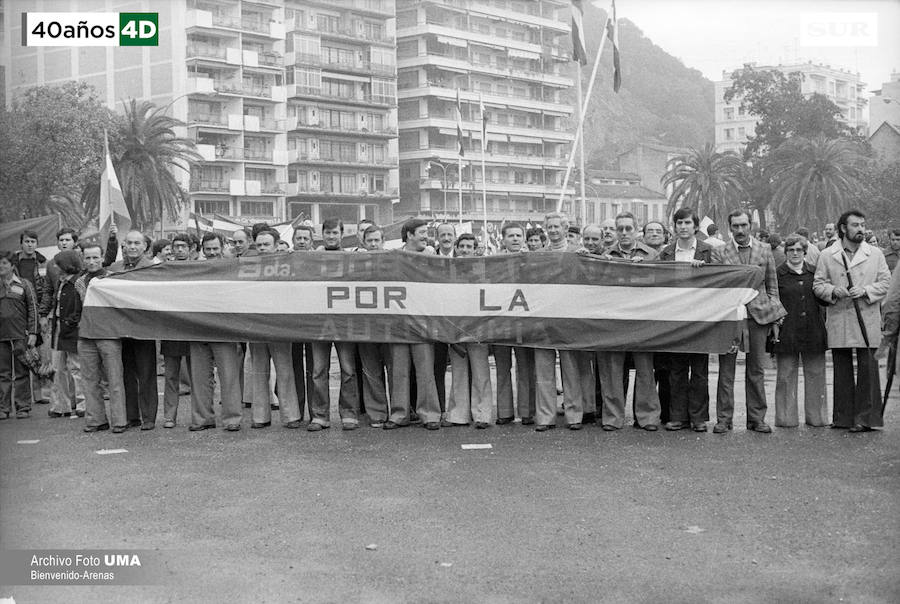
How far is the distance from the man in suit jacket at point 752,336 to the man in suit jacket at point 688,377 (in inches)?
5.9

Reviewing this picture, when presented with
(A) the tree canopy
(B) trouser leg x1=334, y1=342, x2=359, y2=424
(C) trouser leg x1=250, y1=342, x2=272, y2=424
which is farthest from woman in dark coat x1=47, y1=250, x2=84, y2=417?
(A) the tree canopy

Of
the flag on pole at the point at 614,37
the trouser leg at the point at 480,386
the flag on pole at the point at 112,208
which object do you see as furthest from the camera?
the flag on pole at the point at 614,37

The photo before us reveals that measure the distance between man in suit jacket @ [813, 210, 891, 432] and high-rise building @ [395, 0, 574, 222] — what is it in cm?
2785

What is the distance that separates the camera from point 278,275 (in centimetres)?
1027

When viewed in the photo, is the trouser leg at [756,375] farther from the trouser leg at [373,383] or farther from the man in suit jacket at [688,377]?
the trouser leg at [373,383]

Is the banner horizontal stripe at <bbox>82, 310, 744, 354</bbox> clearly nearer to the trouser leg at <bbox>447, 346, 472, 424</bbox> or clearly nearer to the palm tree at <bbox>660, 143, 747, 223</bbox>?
the trouser leg at <bbox>447, 346, 472, 424</bbox>

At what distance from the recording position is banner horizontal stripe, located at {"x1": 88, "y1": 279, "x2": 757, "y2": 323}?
32.0 feet

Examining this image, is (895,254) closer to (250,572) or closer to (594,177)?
(250,572)

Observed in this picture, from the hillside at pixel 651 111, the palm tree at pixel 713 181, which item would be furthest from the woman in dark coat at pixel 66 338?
the hillside at pixel 651 111

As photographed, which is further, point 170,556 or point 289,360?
point 289,360

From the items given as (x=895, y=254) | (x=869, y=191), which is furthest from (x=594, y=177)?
(x=895, y=254)

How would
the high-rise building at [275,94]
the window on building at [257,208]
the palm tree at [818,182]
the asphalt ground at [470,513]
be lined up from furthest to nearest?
1. the window on building at [257,208]
2. the high-rise building at [275,94]
3. the palm tree at [818,182]
4. the asphalt ground at [470,513]

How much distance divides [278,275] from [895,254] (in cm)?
850

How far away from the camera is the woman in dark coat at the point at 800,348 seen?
9672mm
